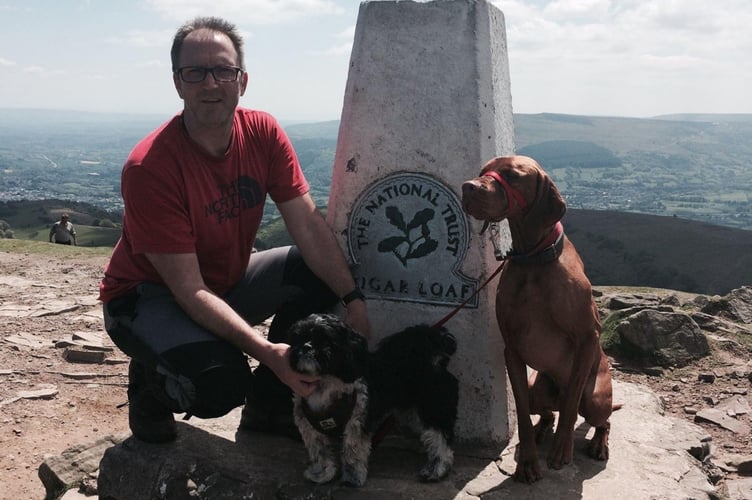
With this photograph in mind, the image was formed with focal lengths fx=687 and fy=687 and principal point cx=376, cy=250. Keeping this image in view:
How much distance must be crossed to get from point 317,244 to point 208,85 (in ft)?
3.69

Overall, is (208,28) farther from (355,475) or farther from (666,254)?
(666,254)

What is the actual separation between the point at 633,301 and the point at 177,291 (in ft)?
21.1

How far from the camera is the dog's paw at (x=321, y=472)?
3.54 metres

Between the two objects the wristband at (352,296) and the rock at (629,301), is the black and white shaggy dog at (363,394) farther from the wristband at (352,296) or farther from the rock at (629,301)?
the rock at (629,301)

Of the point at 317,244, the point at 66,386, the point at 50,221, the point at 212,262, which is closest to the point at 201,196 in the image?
the point at 212,262

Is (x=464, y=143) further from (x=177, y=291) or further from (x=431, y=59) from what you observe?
(x=177, y=291)

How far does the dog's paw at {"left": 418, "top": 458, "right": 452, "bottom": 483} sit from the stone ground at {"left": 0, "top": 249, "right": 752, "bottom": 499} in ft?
7.51

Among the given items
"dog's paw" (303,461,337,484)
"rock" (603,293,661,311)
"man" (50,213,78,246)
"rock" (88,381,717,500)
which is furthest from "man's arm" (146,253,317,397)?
"man" (50,213,78,246)

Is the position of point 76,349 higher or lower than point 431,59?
lower

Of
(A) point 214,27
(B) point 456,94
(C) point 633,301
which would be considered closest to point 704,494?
(B) point 456,94

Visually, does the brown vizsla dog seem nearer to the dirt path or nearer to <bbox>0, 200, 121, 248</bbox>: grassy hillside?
the dirt path

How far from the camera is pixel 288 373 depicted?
3.25m

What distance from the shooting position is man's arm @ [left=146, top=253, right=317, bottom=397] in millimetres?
3393

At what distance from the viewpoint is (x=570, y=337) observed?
3.59 m
